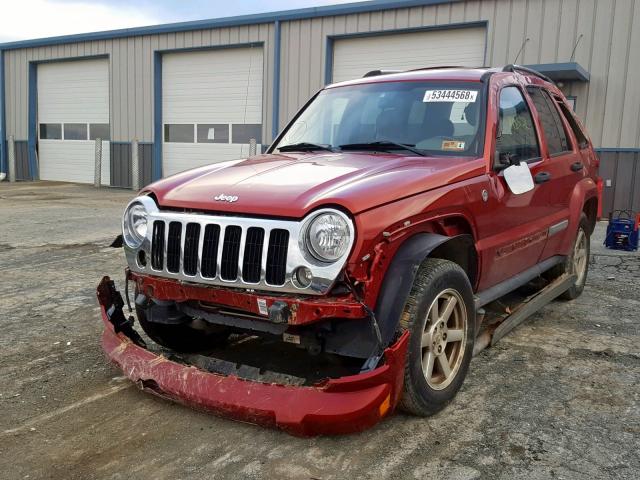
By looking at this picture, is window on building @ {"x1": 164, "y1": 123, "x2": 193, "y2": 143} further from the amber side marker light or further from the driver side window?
the amber side marker light

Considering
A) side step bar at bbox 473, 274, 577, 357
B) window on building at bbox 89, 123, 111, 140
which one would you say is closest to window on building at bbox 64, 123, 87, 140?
window on building at bbox 89, 123, 111, 140

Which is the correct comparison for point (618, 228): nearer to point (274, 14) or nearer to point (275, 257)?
point (275, 257)

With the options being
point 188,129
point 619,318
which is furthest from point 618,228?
point 188,129

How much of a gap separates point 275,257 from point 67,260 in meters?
5.36

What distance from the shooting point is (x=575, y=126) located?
5.65 meters

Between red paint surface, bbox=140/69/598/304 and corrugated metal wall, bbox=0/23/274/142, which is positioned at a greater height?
corrugated metal wall, bbox=0/23/274/142

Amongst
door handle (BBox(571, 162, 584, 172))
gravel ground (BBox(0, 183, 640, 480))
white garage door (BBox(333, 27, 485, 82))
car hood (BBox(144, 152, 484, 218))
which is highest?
white garage door (BBox(333, 27, 485, 82))

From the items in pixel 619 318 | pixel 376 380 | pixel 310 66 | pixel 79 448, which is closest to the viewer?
pixel 376 380

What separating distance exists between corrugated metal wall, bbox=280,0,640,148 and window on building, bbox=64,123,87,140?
12253 mm

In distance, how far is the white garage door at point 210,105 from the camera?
1748 cm

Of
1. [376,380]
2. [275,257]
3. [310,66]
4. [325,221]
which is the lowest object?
[376,380]

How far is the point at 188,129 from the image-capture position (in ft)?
61.7

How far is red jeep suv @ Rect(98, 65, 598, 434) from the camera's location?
285 centimetres

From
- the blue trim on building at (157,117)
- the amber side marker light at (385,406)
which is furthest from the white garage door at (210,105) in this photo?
the amber side marker light at (385,406)
